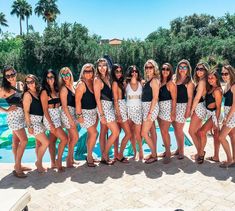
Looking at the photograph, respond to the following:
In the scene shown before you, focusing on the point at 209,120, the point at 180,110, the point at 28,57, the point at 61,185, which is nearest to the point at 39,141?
the point at 61,185

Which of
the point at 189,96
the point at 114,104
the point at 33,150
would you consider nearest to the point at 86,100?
the point at 114,104

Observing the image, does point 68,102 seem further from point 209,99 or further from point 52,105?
point 209,99

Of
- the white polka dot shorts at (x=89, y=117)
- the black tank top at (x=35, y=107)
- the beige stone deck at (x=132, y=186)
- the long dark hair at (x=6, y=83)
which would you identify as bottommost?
the beige stone deck at (x=132, y=186)

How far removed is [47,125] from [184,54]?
23.4m

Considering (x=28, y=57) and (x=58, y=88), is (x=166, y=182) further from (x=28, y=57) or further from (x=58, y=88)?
(x=28, y=57)

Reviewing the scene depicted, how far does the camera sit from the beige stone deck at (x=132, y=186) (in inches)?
162

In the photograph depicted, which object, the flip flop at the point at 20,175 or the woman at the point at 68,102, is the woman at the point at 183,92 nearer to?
the woman at the point at 68,102

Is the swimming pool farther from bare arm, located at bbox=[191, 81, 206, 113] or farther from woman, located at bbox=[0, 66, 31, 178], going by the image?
woman, located at bbox=[0, 66, 31, 178]

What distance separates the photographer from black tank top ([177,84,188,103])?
5.40m

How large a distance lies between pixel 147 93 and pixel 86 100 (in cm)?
121

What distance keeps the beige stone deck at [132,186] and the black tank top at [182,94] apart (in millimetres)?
1303

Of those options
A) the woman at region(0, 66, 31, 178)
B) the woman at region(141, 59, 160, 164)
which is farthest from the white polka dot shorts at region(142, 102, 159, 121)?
the woman at region(0, 66, 31, 178)

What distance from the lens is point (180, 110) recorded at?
551 centimetres

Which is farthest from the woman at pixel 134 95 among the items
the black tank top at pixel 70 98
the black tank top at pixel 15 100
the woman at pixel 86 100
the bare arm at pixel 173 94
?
the black tank top at pixel 15 100
